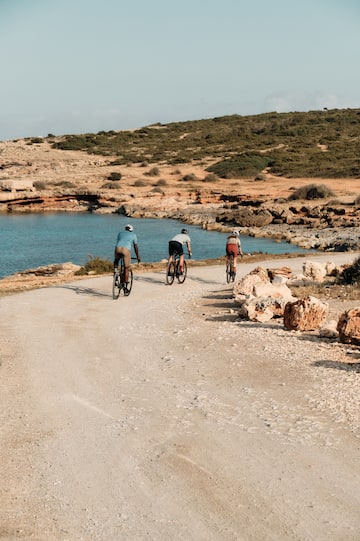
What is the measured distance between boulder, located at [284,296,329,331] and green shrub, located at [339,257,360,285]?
6470 millimetres

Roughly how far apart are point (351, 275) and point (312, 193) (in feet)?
121

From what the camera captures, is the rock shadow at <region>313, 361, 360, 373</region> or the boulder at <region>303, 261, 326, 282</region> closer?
the rock shadow at <region>313, 361, 360, 373</region>

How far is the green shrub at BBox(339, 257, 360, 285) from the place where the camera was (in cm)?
2069

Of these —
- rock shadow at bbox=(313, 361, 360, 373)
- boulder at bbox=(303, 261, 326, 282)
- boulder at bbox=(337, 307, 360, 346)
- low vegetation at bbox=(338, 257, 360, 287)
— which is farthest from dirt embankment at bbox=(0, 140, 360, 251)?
rock shadow at bbox=(313, 361, 360, 373)

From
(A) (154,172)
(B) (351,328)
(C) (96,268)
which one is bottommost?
(C) (96,268)

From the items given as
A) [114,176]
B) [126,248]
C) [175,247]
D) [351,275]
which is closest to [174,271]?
[175,247]

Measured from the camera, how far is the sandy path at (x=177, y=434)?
6332 mm

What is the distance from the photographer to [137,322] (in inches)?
628

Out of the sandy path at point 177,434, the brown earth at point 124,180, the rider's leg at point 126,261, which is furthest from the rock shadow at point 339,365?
the brown earth at point 124,180

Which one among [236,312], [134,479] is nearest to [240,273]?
[236,312]

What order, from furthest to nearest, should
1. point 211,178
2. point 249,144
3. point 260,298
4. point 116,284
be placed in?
point 249,144
point 211,178
point 116,284
point 260,298

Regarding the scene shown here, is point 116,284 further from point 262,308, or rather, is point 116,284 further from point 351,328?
point 351,328

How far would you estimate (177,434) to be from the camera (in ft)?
27.8

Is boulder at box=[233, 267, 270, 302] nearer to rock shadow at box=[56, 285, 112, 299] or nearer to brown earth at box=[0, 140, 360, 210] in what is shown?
rock shadow at box=[56, 285, 112, 299]
